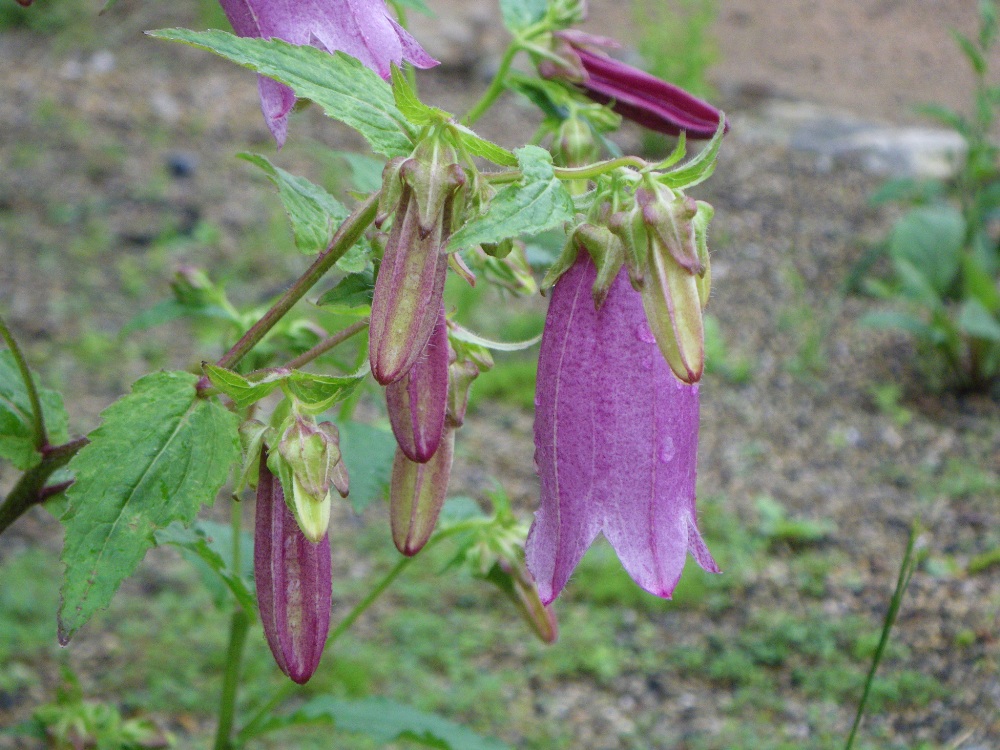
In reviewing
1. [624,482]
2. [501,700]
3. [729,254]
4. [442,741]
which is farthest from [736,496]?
[624,482]

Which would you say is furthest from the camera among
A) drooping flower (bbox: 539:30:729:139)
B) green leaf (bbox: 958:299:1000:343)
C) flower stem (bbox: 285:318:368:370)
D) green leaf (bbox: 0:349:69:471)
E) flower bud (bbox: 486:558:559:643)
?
green leaf (bbox: 958:299:1000:343)

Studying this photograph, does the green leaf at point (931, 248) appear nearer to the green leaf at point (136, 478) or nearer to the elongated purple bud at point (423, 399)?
the elongated purple bud at point (423, 399)

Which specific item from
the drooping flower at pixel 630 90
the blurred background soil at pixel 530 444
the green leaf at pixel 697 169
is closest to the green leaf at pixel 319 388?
the green leaf at pixel 697 169

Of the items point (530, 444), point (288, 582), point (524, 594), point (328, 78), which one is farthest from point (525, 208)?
point (530, 444)

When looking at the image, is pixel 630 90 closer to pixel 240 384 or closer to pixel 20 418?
pixel 240 384

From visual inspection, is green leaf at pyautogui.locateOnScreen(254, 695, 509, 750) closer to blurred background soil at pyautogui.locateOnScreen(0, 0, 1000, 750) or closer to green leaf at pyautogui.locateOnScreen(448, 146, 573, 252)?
blurred background soil at pyautogui.locateOnScreen(0, 0, 1000, 750)

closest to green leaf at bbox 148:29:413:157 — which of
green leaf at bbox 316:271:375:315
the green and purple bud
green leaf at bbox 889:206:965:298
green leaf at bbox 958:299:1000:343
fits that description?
the green and purple bud

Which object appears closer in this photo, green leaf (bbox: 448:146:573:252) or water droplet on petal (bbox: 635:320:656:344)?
green leaf (bbox: 448:146:573:252)
